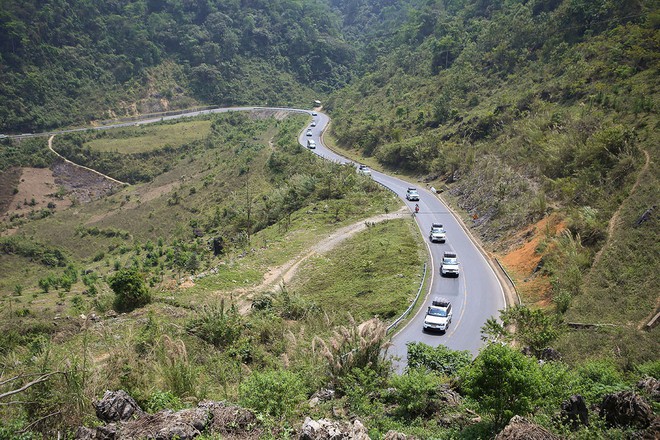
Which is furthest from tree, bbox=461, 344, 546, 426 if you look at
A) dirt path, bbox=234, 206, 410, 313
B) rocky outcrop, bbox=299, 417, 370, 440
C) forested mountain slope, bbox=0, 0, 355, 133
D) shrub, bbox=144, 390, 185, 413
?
forested mountain slope, bbox=0, 0, 355, 133

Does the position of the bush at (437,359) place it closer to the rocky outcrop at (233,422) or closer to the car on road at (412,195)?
the rocky outcrop at (233,422)

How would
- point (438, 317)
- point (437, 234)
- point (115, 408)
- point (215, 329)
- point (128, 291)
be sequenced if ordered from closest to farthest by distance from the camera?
Result: point (115, 408) < point (215, 329) < point (128, 291) < point (438, 317) < point (437, 234)

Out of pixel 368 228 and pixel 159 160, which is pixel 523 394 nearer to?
pixel 368 228

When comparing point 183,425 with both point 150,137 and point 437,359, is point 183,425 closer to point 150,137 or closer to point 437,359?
point 437,359

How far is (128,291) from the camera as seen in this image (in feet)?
80.6

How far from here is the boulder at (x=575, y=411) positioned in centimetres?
1046

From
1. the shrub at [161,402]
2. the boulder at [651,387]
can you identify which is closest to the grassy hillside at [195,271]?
the shrub at [161,402]

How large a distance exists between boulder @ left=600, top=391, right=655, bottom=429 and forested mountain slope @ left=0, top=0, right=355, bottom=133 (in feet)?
389

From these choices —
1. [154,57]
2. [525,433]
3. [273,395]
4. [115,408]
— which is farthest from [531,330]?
[154,57]

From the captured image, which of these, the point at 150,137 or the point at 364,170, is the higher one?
the point at 364,170

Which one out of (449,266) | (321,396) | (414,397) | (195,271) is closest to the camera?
(414,397)

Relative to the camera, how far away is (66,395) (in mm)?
10055

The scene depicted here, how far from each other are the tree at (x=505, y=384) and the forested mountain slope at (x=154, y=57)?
117m

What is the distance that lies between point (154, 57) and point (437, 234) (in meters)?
116
